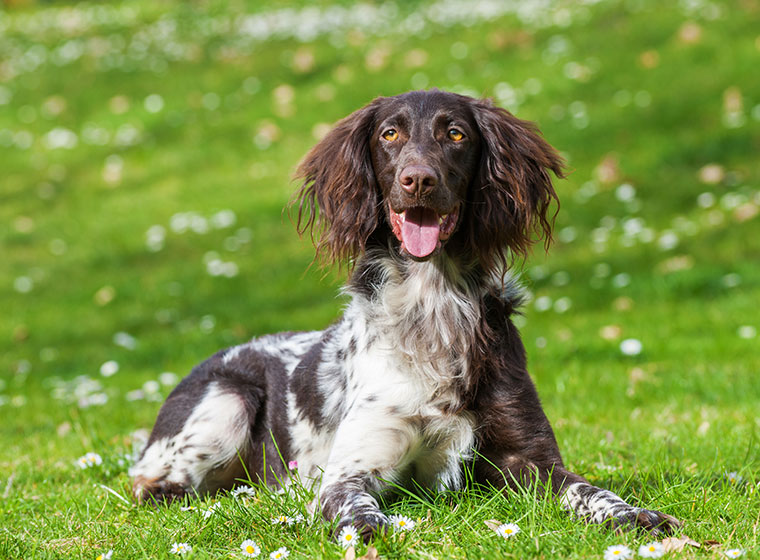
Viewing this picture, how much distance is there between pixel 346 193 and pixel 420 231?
464 millimetres

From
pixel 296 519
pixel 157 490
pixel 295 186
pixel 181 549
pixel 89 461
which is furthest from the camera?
pixel 295 186

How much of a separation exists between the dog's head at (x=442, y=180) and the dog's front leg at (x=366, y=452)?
679mm

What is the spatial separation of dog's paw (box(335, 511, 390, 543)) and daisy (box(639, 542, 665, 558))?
0.84 m

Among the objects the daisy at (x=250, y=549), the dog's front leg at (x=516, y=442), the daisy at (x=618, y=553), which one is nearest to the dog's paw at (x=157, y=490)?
the daisy at (x=250, y=549)

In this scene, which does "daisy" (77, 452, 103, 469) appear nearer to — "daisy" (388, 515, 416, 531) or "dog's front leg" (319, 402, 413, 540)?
"dog's front leg" (319, 402, 413, 540)

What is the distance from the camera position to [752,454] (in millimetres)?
4582

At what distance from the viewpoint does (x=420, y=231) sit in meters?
3.86

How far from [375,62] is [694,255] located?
7985 mm

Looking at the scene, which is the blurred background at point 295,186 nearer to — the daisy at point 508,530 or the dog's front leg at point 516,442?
the dog's front leg at point 516,442

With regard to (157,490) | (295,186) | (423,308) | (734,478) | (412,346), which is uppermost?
(295,186)

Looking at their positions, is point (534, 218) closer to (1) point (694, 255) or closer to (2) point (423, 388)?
(2) point (423, 388)

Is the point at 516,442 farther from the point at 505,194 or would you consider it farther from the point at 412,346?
the point at 505,194

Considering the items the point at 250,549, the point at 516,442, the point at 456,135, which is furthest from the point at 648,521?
the point at 456,135

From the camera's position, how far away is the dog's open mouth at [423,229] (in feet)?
12.6
